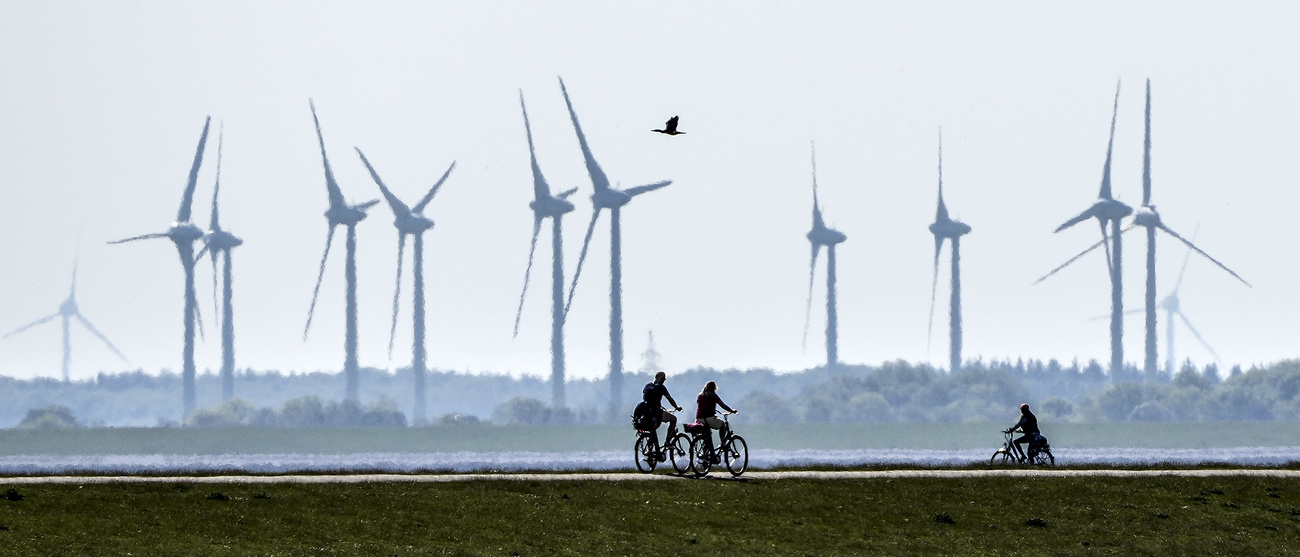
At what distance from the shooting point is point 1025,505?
3881 centimetres

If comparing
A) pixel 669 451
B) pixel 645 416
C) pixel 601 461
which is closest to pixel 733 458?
pixel 669 451

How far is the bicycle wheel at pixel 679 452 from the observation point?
139ft

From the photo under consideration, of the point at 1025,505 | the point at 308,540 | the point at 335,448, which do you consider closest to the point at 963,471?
the point at 1025,505

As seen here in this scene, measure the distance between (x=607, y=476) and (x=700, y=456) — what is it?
222 cm

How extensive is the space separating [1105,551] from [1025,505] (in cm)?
365

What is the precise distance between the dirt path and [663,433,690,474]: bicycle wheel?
2.57 ft

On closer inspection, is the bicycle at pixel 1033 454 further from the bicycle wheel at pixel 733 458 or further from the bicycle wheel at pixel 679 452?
the bicycle wheel at pixel 679 452

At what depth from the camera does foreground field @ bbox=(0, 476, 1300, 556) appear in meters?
34.1

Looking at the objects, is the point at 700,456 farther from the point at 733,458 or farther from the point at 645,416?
the point at 645,416

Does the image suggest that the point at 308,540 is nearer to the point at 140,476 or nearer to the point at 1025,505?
the point at 140,476

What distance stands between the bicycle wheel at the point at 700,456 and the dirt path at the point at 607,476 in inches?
11.1

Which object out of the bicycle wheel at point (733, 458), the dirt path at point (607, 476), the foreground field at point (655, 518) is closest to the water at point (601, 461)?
the dirt path at point (607, 476)

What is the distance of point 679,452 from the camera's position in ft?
140

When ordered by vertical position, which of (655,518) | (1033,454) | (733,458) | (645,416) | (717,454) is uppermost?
(645,416)
